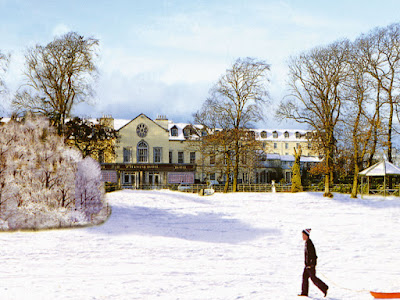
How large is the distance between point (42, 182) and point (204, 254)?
1123cm

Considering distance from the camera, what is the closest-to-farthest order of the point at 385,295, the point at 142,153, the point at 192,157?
the point at 385,295
the point at 142,153
the point at 192,157

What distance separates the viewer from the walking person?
9.91m

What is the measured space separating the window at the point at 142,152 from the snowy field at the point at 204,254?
26.5 m

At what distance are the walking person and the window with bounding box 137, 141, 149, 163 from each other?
4774 cm

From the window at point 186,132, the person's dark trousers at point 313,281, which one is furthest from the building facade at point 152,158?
the person's dark trousers at point 313,281

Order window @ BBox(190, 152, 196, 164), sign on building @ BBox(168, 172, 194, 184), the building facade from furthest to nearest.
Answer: window @ BBox(190, 152, 196, 164) → sign on building @ BBox(168, 172, 194, 184) → the building facade

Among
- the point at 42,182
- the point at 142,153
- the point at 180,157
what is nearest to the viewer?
the point at 42,182

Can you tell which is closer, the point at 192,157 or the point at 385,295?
the point at 385,295

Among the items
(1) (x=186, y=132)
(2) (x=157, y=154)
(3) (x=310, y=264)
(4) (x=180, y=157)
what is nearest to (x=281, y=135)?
(1) (x=186, y=132)

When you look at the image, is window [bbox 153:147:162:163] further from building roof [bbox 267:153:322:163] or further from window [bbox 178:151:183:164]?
building roof [bbox 267:153:322:163]

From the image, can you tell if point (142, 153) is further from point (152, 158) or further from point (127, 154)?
point (127, 154)

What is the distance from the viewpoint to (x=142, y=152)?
188 feet

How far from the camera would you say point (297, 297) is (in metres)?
10.4

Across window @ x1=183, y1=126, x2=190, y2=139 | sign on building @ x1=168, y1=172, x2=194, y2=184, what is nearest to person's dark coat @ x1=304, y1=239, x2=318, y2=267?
sign on building @ x1=168, y1=172, x2=194, y2=184
